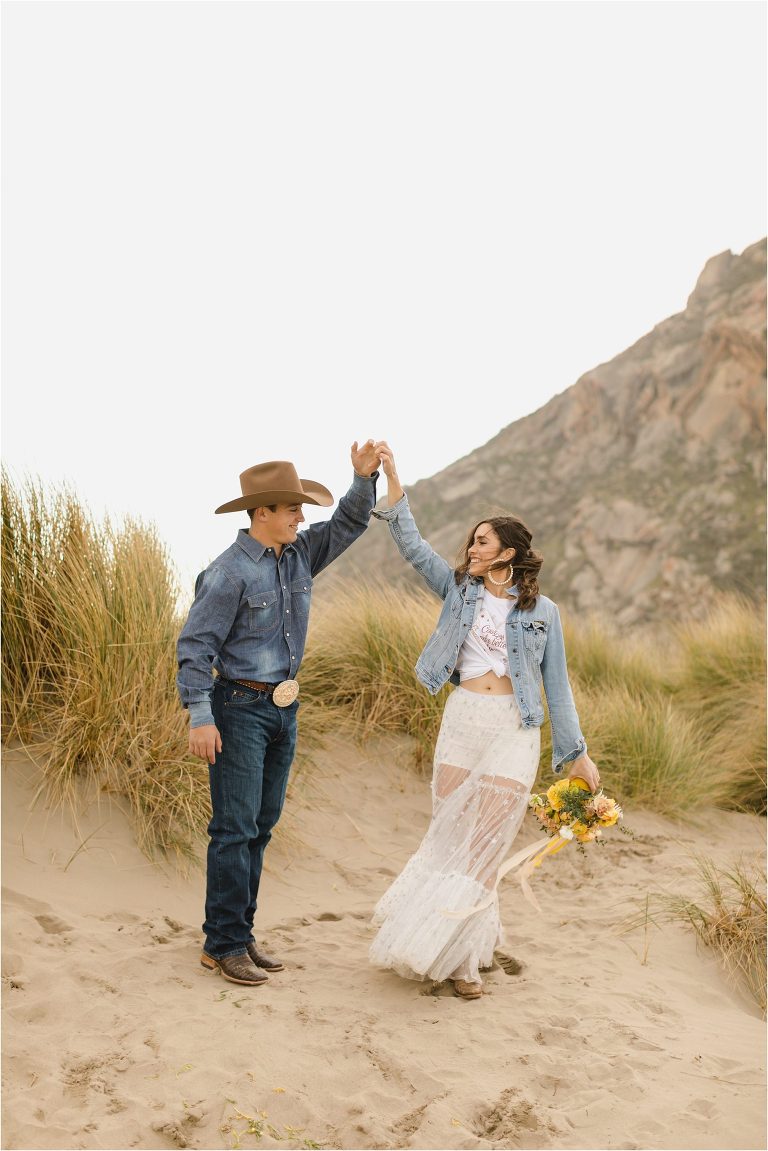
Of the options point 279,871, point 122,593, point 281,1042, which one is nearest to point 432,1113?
point 281,1042

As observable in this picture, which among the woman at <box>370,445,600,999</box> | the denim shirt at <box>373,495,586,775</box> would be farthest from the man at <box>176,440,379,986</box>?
the woman at <box>370,445,600,999</box>

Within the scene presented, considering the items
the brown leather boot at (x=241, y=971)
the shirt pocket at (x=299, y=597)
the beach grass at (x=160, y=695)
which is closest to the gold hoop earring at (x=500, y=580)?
the shirt pocket at (x=299, y=597)

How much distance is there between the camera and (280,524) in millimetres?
4207

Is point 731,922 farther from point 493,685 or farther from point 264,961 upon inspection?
point 264,961

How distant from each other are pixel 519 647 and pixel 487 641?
0.14 m

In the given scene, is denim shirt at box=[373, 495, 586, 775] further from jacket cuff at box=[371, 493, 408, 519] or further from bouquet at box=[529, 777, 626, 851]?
bouquet at box=[529, 777, 626, 851]

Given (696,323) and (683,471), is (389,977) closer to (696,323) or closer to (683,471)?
(683,471)

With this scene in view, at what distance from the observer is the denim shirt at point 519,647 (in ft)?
13.8

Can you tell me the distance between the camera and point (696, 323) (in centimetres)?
3116

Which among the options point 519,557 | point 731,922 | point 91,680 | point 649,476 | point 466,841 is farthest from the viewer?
point 649,476

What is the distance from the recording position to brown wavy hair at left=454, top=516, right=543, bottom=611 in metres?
4.24

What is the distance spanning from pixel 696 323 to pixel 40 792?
2969 centimetres

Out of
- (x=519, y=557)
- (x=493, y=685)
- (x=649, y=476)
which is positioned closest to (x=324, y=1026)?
(x=493, y=685)

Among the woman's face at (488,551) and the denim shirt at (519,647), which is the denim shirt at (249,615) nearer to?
the denim shirt at (519,647)
